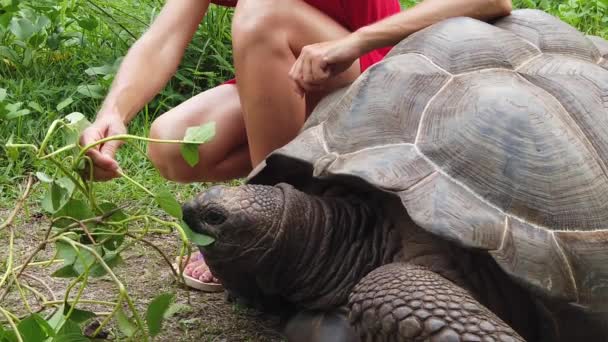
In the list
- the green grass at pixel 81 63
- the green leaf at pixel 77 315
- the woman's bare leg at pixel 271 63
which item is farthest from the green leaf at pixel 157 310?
the green grass at pixel 81 63

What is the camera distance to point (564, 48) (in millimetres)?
2361

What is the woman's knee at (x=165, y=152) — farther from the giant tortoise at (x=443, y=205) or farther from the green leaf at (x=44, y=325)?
the green leaf at (x=44, y=325)

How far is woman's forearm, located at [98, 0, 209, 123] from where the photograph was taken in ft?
8.73

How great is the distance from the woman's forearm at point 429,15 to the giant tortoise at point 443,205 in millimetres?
110

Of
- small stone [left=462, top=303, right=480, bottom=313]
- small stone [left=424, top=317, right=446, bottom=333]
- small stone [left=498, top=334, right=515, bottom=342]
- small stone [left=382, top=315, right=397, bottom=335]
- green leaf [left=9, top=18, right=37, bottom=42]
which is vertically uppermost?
small stone [left=462, top=303, right=480, bottom=313]

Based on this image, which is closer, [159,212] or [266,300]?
[266,300]

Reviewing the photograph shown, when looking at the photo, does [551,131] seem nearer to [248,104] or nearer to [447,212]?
[447,212]

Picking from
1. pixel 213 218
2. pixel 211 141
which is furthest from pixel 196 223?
pixel 211 141

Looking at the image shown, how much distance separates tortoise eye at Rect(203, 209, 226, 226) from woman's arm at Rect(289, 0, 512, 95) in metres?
0.51

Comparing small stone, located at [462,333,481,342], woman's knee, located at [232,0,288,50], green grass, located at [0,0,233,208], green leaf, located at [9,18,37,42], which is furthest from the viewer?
green leaf, located at [9,18,37,42]

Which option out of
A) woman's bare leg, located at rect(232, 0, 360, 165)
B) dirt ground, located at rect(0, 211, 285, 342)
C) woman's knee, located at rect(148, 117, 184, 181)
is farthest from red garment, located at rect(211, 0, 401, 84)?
dirt ground, located at rect(0, 211, 285, 342)

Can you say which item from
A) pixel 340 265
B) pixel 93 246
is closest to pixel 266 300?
pixel 340 265

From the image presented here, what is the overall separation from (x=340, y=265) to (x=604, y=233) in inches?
24.0

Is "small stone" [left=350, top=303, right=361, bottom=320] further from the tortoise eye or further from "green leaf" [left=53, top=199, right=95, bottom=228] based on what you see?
"green leaf" [left=53, top=199, right=95, bottom=228]
